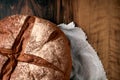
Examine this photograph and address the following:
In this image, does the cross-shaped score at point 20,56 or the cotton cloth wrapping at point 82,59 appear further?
the cotton cloth wrapping at point 82,59

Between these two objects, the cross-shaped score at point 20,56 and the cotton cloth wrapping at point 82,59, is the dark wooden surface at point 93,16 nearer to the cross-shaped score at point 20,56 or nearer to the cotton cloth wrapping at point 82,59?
the cotton cloth wrapping at point 82,59

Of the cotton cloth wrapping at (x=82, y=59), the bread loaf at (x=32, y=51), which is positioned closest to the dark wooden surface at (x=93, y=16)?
the cotton cloth wrapping at (x=82, y=59)

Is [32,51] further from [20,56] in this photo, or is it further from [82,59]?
[82,59]

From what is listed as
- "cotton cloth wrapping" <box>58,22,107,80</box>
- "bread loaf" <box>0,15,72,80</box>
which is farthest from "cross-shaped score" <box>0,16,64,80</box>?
"cotton cloth wrapping" <box>58,22,107,80</box>

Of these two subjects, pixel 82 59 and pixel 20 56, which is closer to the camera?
pixel 20 56

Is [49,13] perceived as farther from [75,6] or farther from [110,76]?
[110,76]

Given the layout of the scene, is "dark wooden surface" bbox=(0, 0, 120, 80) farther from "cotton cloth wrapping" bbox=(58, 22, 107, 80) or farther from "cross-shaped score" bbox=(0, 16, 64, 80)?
"cross-shaped score" bbox=(0, 16, 64, 80)

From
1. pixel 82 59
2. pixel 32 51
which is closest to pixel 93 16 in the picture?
pixel 82 59
